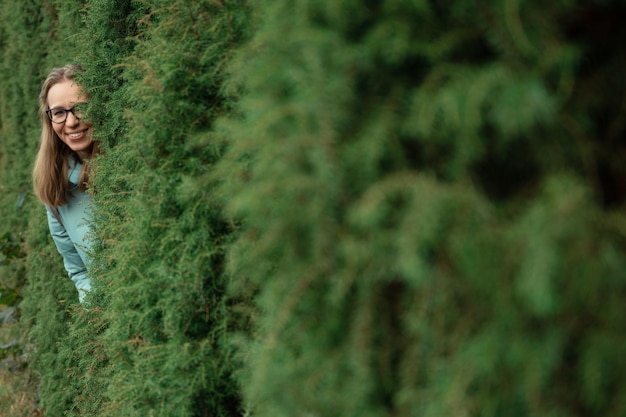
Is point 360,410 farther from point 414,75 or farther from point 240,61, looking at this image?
point 240,61

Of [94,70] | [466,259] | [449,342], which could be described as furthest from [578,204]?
[94,70]

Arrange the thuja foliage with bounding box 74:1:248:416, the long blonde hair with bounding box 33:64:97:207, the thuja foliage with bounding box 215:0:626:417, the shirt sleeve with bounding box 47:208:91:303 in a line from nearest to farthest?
1. the thuja foliage with bounding box 215:0:626:417
2. the thuja foliage with bounding box 74:1:248:416
3. the long blonde hair with bounding box 33:64:97:207
4. the shirt sleeve with bounding box 47:208:91:303

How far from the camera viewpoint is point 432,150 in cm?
115

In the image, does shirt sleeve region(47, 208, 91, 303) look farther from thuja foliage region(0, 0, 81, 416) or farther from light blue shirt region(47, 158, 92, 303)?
thuja foliage region(0, 0, 81, 416)

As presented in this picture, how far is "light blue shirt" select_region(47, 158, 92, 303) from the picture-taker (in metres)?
3.18

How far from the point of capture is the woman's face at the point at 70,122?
117 inches

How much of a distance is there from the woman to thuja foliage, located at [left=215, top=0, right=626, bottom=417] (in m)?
1.90

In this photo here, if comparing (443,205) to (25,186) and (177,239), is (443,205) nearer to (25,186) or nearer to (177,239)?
(177,239)

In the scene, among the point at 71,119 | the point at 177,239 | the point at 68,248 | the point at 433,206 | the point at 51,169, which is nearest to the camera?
the point at 433,206

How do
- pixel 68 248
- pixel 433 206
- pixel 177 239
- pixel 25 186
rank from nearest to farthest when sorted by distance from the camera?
pixel 433 206 < pixel 177 239 < pixel 68 248 < pixel 25 186

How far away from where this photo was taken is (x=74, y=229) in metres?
3.21

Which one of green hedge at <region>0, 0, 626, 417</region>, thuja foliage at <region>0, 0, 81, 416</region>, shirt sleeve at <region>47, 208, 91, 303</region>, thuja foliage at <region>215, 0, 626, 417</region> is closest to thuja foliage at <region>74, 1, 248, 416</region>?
green hedge at <region>0, 0, 626, 417</region>

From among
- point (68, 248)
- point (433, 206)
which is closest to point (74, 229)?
point (68, 248)

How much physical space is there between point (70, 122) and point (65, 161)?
1.10 ft
